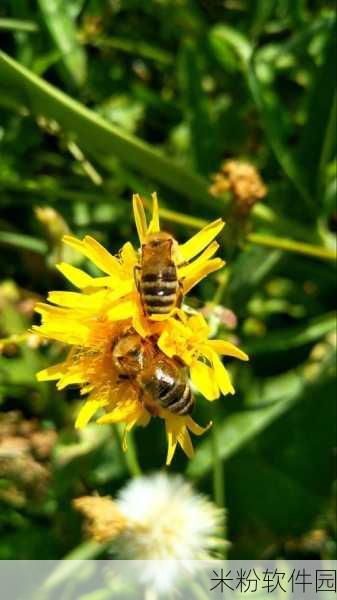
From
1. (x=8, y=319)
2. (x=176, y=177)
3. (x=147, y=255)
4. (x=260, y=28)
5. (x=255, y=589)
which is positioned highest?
(x=260, y=28)

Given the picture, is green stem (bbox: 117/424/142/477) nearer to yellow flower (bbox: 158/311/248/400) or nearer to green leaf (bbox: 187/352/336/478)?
green leaf (bbox: 187/352/336/478)

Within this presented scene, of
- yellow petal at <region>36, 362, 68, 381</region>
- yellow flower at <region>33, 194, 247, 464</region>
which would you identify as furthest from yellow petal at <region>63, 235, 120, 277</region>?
yellow petal at <region>36, 362, 68, 381</region>

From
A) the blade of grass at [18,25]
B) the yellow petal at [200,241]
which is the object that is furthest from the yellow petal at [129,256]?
the blade of grass at [18,25]

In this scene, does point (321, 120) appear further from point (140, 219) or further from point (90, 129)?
point (140, 219)

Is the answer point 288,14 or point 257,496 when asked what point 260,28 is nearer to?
point 288,14

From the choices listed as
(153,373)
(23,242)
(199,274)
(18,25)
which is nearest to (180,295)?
(199,274)

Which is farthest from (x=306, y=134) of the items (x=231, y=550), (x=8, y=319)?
(x=231, y=550)

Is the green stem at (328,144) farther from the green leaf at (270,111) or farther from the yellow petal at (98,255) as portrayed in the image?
the yellow petal at (98,255)
